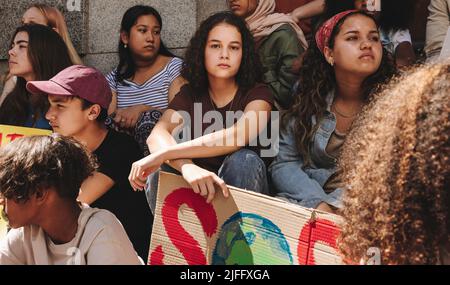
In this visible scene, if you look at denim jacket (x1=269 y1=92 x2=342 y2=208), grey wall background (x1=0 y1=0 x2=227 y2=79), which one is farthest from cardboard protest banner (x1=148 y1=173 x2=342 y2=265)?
grey wall background (x1=0 y1=0 x2=227 y2=79)

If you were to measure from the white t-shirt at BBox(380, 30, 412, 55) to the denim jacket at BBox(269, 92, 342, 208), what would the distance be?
0.76 metres

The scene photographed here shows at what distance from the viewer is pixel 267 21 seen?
5199 millimetres

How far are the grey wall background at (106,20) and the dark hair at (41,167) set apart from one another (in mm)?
2623

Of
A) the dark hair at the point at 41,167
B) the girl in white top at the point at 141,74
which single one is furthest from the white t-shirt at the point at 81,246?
the girl in white top at the point at 141,74

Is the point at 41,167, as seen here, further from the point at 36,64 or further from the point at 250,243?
the point at 36,64

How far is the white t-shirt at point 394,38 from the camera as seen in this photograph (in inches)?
197

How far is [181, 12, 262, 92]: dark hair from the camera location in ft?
15.2

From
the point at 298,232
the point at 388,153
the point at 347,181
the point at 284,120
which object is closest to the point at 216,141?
the point at 284,120

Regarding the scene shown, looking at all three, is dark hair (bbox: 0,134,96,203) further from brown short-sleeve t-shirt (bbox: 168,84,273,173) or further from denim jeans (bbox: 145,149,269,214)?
brown short-sleeve t-shirt (bbox: 168,84,273,173)

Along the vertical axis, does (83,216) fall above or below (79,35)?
below

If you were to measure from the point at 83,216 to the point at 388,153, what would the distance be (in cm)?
147

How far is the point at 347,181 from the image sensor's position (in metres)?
2.61

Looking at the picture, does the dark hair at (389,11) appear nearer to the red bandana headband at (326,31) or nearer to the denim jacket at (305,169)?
the red bandana headband at (326,31)
